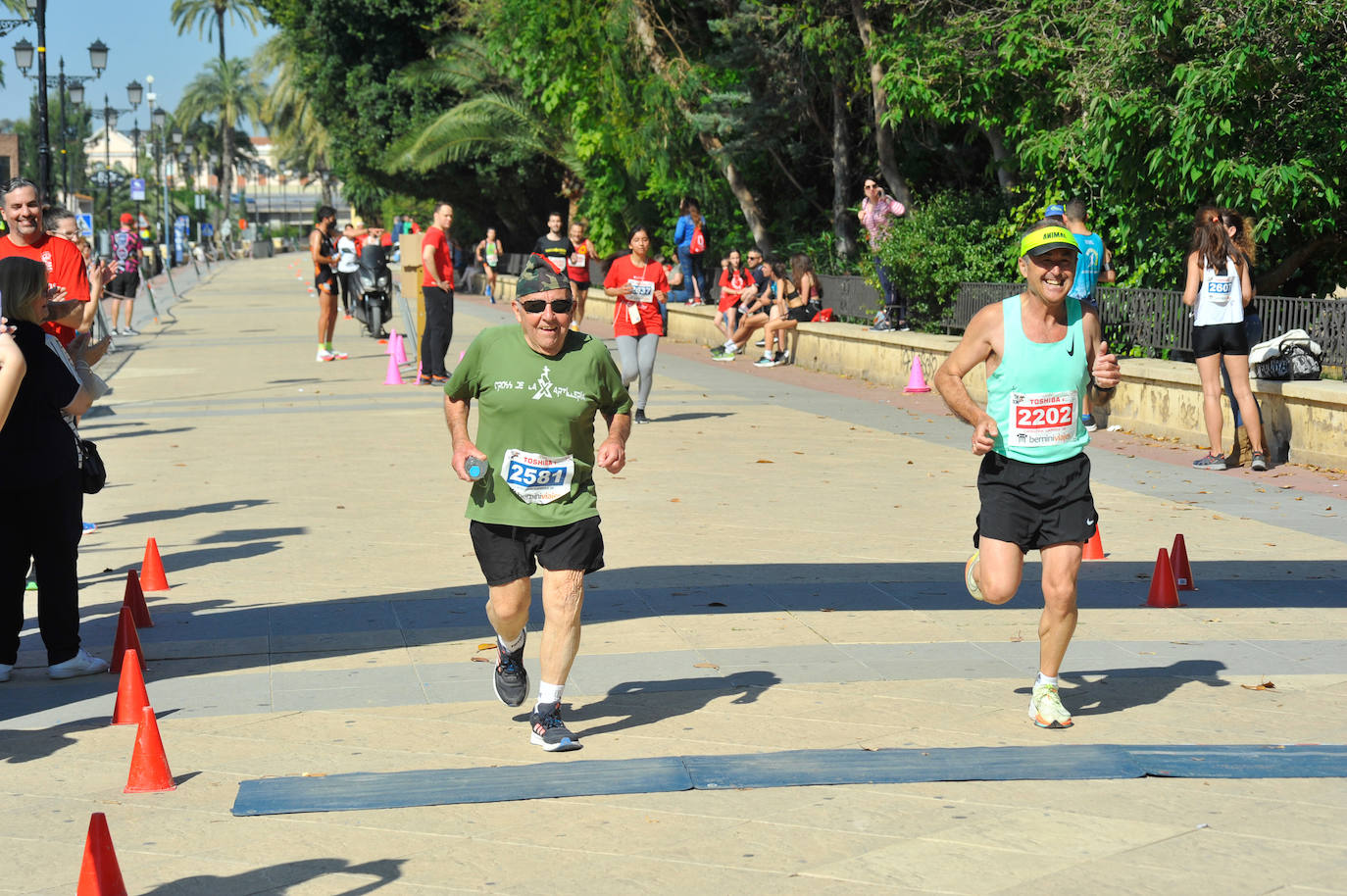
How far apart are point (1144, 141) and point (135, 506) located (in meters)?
8.85

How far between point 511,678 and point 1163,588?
3.34 meters

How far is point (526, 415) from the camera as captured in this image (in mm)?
5188

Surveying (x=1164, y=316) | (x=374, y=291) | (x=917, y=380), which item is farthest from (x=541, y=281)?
(x=374, y=291)

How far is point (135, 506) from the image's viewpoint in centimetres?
1009

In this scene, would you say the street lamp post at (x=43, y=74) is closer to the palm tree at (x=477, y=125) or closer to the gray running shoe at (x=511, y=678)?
A: the palm tree at (x=477, y=125)

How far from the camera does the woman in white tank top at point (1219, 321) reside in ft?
37.1

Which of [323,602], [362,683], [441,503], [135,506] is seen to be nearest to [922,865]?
[362,683]

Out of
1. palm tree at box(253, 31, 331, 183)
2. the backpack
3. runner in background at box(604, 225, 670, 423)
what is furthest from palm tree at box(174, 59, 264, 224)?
runner in background at box(604, 225, 670, 423)

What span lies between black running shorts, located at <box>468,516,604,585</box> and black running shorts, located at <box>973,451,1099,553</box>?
137 cm

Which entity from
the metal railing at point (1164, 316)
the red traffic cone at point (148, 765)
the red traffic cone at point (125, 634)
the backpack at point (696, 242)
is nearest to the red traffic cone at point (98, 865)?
the red traffic cone at point (148, 765)

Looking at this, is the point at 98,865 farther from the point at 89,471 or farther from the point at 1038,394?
the point at 1038,394

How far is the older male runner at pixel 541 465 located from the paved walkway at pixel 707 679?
410 mm

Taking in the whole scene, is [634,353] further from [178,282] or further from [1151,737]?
[178,282]

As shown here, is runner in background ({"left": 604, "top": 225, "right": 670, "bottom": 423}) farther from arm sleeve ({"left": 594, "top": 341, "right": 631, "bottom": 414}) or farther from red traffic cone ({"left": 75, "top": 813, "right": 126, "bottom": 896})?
red traffic cone ({"left": 75, "top": 813, "right": 126, "bottom": 896})
